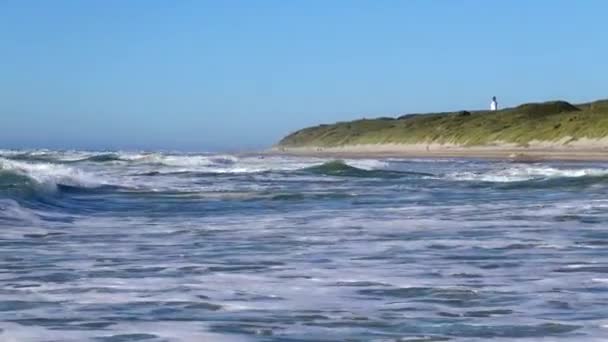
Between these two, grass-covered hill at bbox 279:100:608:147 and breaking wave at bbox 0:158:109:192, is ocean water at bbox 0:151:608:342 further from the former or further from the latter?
grass-covered hill at bbox 279:100:608:147

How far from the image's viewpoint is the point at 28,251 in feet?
35.1

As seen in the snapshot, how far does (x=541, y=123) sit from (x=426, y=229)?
49.8 m

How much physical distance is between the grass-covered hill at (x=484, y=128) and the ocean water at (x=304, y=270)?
3724cm

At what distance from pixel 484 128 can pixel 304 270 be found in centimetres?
5880

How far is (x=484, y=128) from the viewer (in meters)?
67.0

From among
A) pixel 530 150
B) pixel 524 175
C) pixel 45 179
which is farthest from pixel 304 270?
pixel 530 150

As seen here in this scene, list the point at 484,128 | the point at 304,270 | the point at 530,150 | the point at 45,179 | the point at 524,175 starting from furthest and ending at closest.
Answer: the point at 484,128 < the point at 530,150 < the point at 524,175 < the point at 45,179 < the point at 304,270

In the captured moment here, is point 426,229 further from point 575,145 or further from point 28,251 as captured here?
point 575,145

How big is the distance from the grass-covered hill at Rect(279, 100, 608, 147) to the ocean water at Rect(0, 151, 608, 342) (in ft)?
122

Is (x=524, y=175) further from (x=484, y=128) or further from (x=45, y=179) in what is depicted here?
(x=484, y=128)

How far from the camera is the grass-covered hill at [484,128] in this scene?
56.0 metres

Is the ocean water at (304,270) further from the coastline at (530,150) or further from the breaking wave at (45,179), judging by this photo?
the coastline at (530,150)

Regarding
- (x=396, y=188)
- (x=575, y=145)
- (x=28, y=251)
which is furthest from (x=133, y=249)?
(x=575, y=145)

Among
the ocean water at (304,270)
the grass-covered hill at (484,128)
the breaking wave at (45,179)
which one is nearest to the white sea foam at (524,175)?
the ocean water at (304,270)
